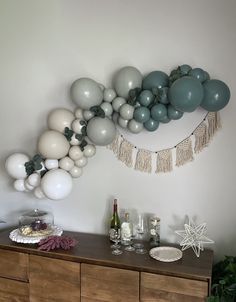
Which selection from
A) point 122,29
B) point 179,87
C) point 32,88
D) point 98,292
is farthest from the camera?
point 32,88

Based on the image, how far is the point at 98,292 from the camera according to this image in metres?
1.74

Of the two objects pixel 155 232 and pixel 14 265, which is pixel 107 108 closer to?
pixel 155 232

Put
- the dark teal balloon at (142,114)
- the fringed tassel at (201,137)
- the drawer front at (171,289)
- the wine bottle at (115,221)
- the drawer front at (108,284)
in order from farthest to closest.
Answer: the wine bottle at (115,221) → the fringed tassel at (201,137) → the dark teal balloon at (142,114) → the drawer front at (108,284) → the drawer front at (171,289)

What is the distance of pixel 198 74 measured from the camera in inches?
67.9

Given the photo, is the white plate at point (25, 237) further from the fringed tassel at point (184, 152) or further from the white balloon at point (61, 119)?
the fringed tassel at point (184, 152)

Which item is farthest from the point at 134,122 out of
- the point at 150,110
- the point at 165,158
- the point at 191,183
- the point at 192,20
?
the point at 192,20

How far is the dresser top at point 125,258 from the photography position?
1601 mm

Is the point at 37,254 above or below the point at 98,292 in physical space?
above

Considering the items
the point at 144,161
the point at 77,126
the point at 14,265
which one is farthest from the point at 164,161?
the point at 14,265

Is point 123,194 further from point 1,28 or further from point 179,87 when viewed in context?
point 1,28

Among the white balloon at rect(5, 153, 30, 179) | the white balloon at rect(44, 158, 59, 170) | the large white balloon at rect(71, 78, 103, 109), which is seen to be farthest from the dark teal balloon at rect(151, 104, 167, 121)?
the white balloon at rect(5, 153, 30, 179)

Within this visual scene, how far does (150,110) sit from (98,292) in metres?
1.03

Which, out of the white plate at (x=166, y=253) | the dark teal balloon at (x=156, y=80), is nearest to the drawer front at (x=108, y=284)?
the white plate at (x=166, y=253)

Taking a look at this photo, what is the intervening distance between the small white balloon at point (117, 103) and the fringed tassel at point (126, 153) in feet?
0.82
